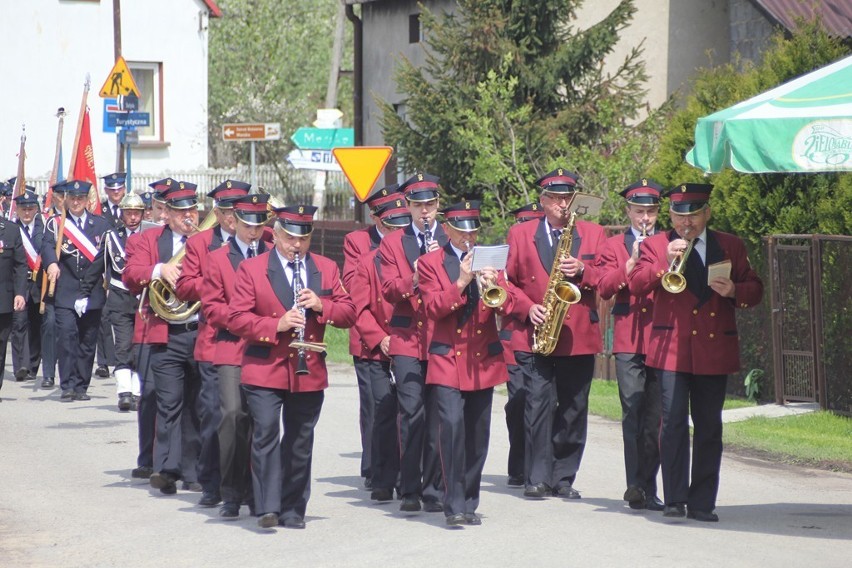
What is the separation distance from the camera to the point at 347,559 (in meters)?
9.02

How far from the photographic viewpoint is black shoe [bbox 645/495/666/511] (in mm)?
10609

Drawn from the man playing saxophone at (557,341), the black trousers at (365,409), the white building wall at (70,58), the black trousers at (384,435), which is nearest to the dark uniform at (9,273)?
the black trousers at (365,409)

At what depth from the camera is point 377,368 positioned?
11.3 meters

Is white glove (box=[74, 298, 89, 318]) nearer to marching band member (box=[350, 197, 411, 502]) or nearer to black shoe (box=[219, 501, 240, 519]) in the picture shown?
marching band member (box=[350, 197, 411, 502])

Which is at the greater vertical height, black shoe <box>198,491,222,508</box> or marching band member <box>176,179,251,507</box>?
marching band member <box>176,179,251,507</box>

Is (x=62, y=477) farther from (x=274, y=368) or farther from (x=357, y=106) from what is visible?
(x=357, y=106)

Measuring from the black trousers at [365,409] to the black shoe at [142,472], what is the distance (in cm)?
166

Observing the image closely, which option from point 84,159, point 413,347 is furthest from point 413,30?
point 413,347

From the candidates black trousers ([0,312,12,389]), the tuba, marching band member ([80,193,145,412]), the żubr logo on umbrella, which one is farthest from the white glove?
the żubr logo on umbrella

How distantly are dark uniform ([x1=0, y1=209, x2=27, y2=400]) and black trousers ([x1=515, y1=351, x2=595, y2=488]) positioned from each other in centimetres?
769

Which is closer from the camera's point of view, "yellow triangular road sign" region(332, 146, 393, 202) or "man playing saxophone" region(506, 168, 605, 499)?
"man playing saxophone" region(506, 168, 605, 499)

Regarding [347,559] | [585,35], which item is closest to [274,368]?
[347,559]

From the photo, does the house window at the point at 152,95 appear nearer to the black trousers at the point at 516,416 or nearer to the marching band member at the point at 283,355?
the black trousers at the point at 516,416

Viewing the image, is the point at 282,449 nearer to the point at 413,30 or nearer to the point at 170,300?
the point at 170,300
